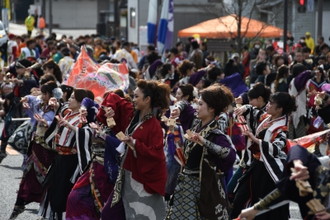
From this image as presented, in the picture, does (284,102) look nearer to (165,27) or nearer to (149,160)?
(149,160)

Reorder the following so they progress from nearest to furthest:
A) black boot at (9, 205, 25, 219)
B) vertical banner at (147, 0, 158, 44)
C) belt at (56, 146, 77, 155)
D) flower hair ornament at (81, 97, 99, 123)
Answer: flower hair ornament at (81, 97, 99, 123) < belt at (56, 146, 77, 155) < black boot at (9, 205, 25, 219) < vertical banner at (147, 0, 158, 44)

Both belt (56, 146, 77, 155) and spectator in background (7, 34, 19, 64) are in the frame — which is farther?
spectator in background (7, 34, 19, 64)

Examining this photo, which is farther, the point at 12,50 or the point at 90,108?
the point at 12,50

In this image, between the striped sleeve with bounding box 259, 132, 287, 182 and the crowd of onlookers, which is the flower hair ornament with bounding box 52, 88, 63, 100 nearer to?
the crowd of onlookers

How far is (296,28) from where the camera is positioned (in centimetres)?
3881

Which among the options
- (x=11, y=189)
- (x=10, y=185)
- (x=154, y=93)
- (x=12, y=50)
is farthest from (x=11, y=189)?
(x=12, y=50)

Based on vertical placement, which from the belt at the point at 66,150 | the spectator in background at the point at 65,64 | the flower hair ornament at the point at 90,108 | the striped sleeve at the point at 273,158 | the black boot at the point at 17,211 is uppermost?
the flower hair ornament at the point at 90,108

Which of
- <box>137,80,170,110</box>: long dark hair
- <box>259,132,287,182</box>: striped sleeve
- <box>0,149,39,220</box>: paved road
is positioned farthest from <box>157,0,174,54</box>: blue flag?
<box>137,80,170,110</box>: long dark hair

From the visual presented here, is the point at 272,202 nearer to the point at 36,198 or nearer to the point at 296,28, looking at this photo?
the point at 36,198

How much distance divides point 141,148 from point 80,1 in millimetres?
66399

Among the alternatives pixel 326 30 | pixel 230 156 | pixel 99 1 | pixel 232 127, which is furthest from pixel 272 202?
pixel 99 1

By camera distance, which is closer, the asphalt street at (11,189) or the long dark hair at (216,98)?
the long dark hair at (216,98)

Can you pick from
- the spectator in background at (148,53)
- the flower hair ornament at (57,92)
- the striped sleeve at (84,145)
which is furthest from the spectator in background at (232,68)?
the striped sleeve at (84,145)

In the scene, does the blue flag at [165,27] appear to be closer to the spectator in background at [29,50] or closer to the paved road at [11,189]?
the spectator in background at [29,50]
